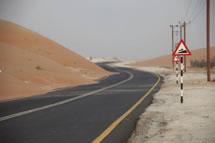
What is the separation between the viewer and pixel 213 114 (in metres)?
13.8

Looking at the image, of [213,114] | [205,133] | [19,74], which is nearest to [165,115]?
[213,114]

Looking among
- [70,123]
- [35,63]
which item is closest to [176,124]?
[70,123]

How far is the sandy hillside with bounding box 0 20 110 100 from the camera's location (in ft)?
119

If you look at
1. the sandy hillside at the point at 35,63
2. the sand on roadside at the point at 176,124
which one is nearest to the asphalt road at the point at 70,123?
the sand on roadside at the point at 176,124

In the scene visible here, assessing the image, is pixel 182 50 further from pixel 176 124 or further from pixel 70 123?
pixel 70 123

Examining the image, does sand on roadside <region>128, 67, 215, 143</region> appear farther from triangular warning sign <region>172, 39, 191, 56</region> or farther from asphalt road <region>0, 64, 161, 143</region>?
triangular warning sign <region>172, 39, 191, 56</region>

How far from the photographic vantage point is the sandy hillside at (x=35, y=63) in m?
36.4

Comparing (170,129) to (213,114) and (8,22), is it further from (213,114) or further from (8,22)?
(8,22)

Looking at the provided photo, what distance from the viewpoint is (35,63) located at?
179 feet

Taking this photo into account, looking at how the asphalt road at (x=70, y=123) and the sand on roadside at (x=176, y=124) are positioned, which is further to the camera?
the asphalt road at (x=70, y=123)

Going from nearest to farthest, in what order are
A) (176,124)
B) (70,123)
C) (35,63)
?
1. (176,124)
2. (70,123)
3. (35,63)

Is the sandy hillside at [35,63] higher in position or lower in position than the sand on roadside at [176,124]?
higher

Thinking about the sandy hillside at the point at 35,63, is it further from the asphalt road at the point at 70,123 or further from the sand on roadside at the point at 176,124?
the sand on roadside at the point at 176,124

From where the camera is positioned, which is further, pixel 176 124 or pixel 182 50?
pixel 182 50
